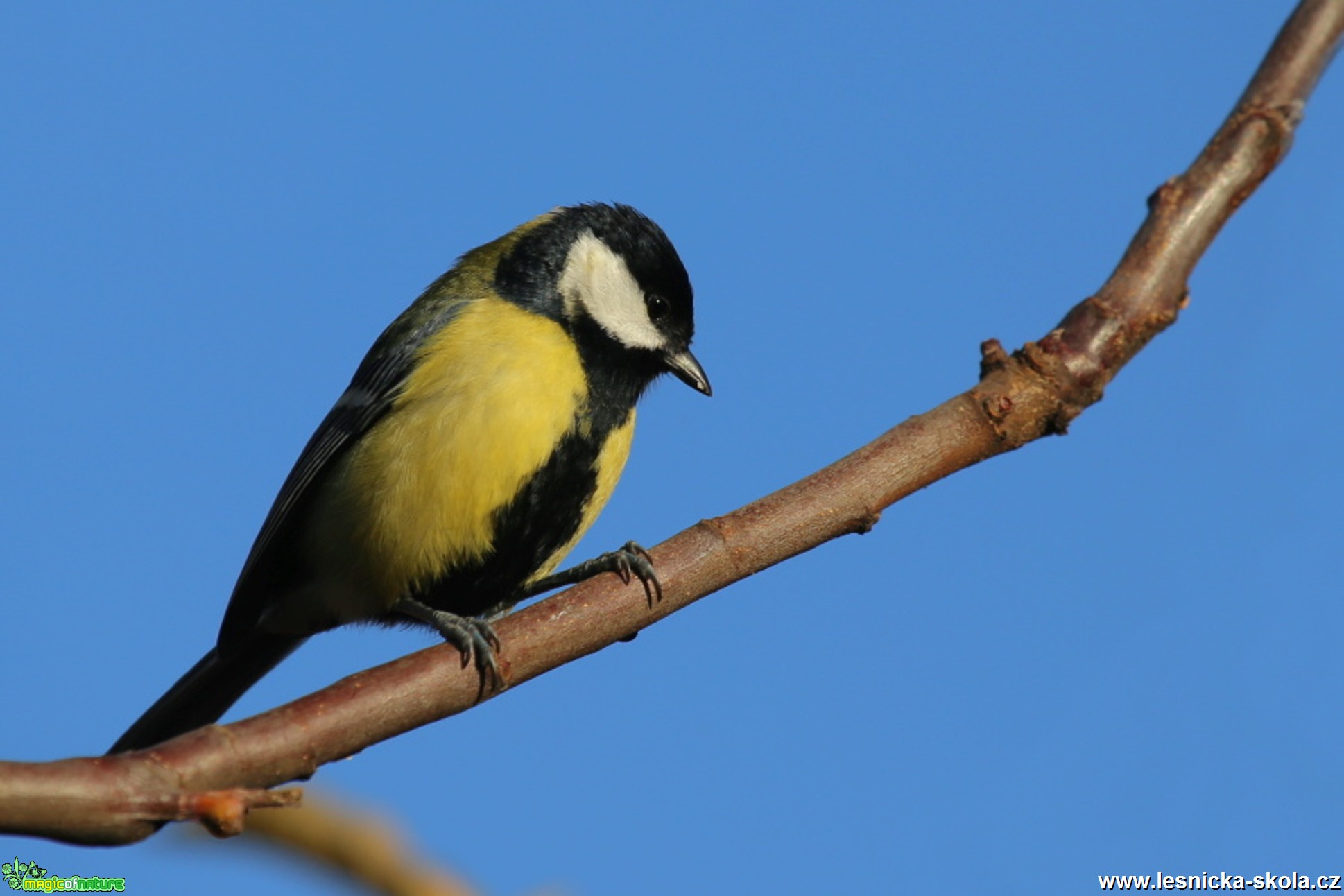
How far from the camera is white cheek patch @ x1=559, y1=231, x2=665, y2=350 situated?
4012 mm

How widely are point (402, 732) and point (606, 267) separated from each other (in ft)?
6.29

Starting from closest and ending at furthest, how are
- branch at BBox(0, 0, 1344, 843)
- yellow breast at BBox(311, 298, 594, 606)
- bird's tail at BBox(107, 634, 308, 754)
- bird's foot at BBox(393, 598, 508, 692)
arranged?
branch at BBox(0, 0, 1344, 843) → bird's foot at BBox(393, 598, 508, 692) → yellow breast at BBox(311, 298, 594, 606) → bird's tail at BBox(107, 634, 308, 754)

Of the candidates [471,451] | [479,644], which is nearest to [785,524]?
[479,644]

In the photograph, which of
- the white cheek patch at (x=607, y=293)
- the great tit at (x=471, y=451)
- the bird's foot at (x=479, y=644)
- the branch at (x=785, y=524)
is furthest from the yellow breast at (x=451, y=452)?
the branch at (x=785, y=524)

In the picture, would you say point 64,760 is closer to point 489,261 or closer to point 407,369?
point 407,369

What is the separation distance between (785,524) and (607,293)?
1.45m

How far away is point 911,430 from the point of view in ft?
9.34

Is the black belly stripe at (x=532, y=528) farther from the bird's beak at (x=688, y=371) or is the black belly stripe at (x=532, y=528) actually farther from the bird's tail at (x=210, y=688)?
the bird's tail at (x=210, y=688)

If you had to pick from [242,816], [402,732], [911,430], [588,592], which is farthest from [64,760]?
[911,430]

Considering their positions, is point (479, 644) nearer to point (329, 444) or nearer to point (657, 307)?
→ point (329, 444)

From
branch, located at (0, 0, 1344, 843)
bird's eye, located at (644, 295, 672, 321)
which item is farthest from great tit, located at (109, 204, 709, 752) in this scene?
branch, located at (0, 0, 1344, 843)

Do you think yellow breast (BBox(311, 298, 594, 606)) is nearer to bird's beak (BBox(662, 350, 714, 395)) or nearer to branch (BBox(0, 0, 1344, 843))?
bird's beak (BBox(662, 350, 714, 395))

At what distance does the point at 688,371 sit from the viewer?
4.20m

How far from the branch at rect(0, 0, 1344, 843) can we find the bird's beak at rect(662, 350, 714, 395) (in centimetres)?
130
